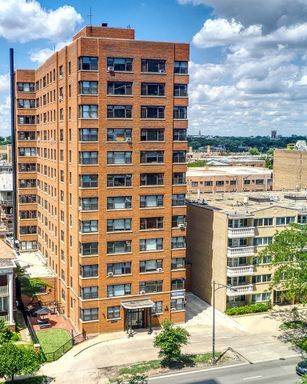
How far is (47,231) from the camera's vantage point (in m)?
82.9

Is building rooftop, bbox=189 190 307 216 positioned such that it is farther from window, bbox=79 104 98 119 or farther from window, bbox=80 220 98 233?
window, bbox=79 104 98 119

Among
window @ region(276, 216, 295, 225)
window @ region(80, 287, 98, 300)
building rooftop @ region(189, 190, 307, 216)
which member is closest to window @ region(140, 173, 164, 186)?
building rooftop @ region(189, 190, 307, 216)

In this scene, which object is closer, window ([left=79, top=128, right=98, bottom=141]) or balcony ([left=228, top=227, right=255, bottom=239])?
window ([left=79, top=128, right=98, bottom=141])

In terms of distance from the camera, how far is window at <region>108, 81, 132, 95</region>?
197ft

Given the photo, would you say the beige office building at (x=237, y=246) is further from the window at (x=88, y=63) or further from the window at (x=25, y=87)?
the window at (x=25, y=87)

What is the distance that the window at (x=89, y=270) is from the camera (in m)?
61.8

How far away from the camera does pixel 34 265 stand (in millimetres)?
82312

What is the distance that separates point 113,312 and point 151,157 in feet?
66.1

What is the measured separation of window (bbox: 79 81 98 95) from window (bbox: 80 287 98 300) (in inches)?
941

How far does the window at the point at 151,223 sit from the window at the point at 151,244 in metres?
1.66

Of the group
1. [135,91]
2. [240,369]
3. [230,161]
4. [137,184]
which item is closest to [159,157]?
[137,184]

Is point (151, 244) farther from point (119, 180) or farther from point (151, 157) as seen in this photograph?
point (151, 157)

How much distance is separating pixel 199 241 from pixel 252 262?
929cm

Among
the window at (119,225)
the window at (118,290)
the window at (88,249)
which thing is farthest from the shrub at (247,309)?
the window at (88,249)
